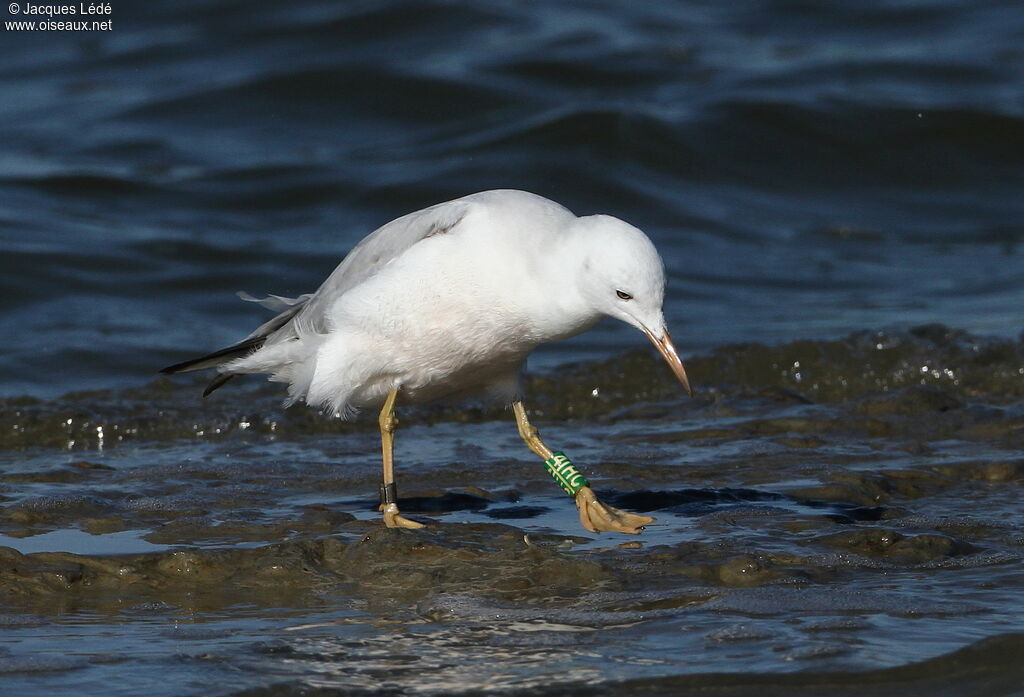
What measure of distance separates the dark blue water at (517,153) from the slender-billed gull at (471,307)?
3026 millimetres

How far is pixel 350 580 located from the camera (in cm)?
447

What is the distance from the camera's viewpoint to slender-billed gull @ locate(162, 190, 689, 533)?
4.68 meters

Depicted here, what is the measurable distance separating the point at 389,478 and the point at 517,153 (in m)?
7.36

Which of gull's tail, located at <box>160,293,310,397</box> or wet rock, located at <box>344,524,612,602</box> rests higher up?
gull's tail, located at <box>160,293,310,397</box>

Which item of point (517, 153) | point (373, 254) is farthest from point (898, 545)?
point (517, 153)

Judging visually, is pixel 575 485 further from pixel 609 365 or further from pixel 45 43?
pixel 45 43

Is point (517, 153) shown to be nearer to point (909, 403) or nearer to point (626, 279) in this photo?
point (909, 403)

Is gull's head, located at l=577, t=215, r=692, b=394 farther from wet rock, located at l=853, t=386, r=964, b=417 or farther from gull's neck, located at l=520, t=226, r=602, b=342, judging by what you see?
wet rock, located at l=853, t=386, r=964, b=417

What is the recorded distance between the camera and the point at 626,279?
181 inches

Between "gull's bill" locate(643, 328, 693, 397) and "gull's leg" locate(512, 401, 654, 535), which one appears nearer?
"gull's bill" locate(643, 328, 693, 397)

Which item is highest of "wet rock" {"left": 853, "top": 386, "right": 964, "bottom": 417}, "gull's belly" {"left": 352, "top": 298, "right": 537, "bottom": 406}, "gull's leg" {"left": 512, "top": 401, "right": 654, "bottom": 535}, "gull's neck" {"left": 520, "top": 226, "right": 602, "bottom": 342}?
"gull's neck" {"left": 520, "top": 226, "right": 602, "bottom": 342}

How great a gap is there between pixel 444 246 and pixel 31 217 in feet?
22.1

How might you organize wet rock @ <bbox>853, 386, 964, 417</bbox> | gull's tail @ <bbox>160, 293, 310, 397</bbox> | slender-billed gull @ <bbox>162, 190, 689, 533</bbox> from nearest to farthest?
slender-billed gull @ <bbox>162, 190, 689, 533</bbox> < gull's tail @ <bbox>160, 293, 310, 397</bbox> < wet rock @ <bbox>853, 386, 964, 417</bbox>

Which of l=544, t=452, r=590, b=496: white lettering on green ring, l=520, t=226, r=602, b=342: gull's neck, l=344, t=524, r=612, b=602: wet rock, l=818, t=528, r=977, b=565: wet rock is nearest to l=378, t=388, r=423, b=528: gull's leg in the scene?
l=344, t=524, r=612, b=602: wet rock
